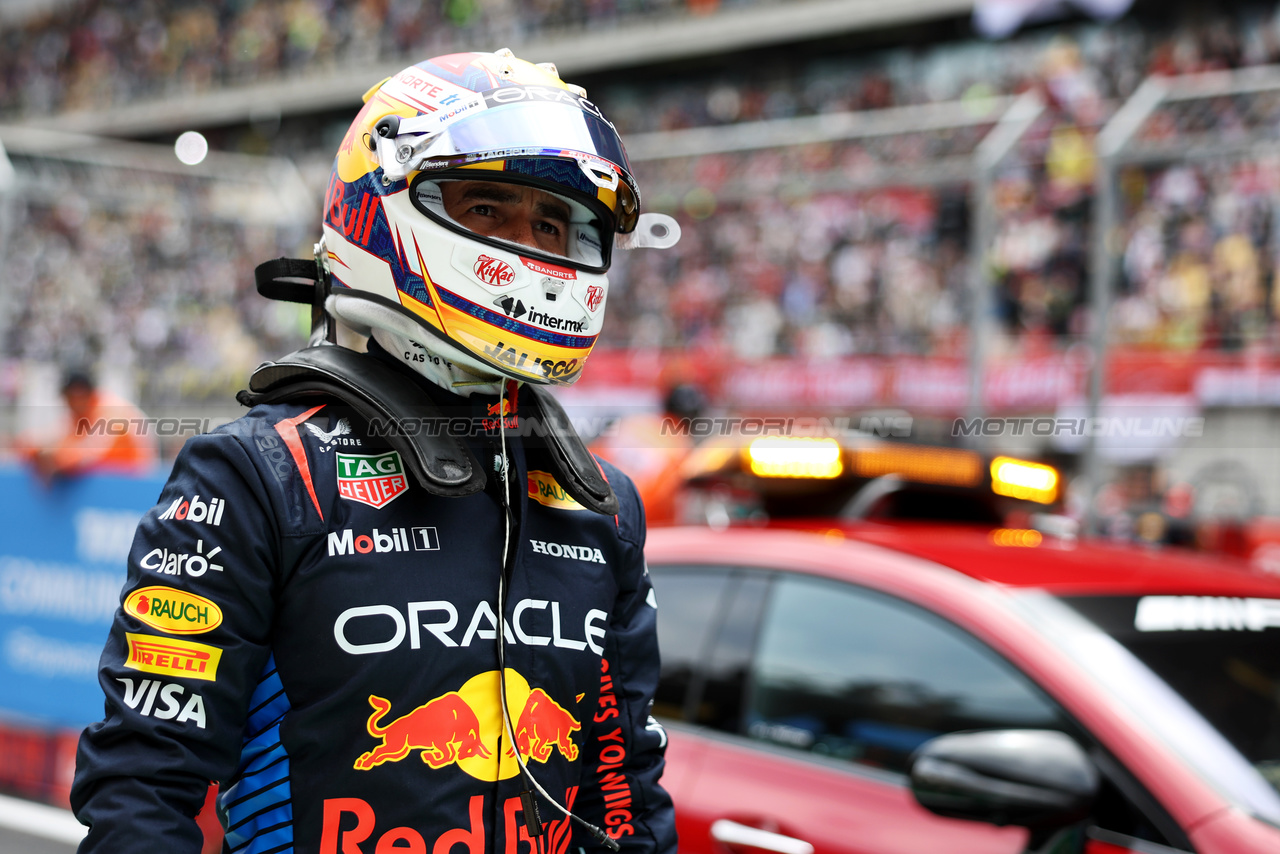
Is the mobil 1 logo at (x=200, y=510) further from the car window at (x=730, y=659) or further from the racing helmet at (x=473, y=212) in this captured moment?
the car window at (x=730, y=659)

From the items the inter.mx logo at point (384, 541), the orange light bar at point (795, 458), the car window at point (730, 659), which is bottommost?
the car window at point (730, 659)

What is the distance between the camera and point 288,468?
141 cm

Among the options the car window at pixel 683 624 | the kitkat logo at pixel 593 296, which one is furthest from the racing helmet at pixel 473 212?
the car window at pixel 683 624

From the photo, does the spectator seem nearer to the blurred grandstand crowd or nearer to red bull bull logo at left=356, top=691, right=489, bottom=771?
the blurred grandstand crowd

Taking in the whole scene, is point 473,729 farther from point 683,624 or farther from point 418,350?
point 683,624

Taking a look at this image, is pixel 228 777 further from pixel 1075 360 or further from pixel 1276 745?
pixel 1075 360

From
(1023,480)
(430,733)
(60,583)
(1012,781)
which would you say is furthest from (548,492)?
(60,583)

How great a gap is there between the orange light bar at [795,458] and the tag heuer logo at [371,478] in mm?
1685

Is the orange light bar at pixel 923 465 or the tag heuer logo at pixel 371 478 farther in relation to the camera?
the orange light bar at pixel 923 465

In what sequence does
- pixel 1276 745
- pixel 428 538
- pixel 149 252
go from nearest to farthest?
pixel 428 538, pixel 1276 745, pixel 149 252

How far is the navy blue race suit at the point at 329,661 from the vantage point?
1.32 metres

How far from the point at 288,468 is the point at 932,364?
16.7 ft

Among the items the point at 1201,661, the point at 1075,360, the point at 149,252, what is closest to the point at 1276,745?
the point at 1201,661

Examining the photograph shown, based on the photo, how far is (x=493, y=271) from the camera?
1.61 metres
